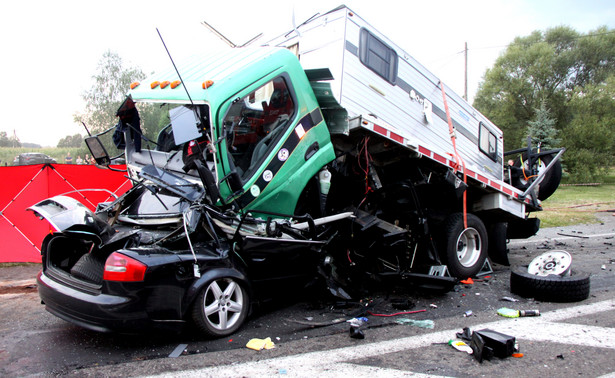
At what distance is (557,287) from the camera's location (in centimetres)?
444

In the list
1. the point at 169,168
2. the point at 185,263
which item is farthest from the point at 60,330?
the point at 169,168

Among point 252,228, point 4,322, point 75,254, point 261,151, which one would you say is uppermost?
point 261,151

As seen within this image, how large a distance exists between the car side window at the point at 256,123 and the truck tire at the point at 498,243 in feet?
13.8

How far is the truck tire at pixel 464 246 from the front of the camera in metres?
5.34

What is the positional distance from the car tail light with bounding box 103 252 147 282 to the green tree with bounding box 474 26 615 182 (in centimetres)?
3532

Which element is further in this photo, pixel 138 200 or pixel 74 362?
pixel 138 200

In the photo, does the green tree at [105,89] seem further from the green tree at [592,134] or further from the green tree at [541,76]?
the green tree at [592,134]

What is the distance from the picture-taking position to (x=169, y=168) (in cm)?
443

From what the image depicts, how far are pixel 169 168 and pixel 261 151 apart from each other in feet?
3.93

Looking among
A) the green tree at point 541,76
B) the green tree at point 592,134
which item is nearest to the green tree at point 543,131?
the green tree at point 592,134

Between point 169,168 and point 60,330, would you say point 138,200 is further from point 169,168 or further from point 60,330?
point 60,330

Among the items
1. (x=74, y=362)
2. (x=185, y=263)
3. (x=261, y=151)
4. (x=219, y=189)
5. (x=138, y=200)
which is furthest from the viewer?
(x=138, y=200)

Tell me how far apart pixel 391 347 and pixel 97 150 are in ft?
12.0

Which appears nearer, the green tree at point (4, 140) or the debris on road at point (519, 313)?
the debris on road at point (519, 313)
